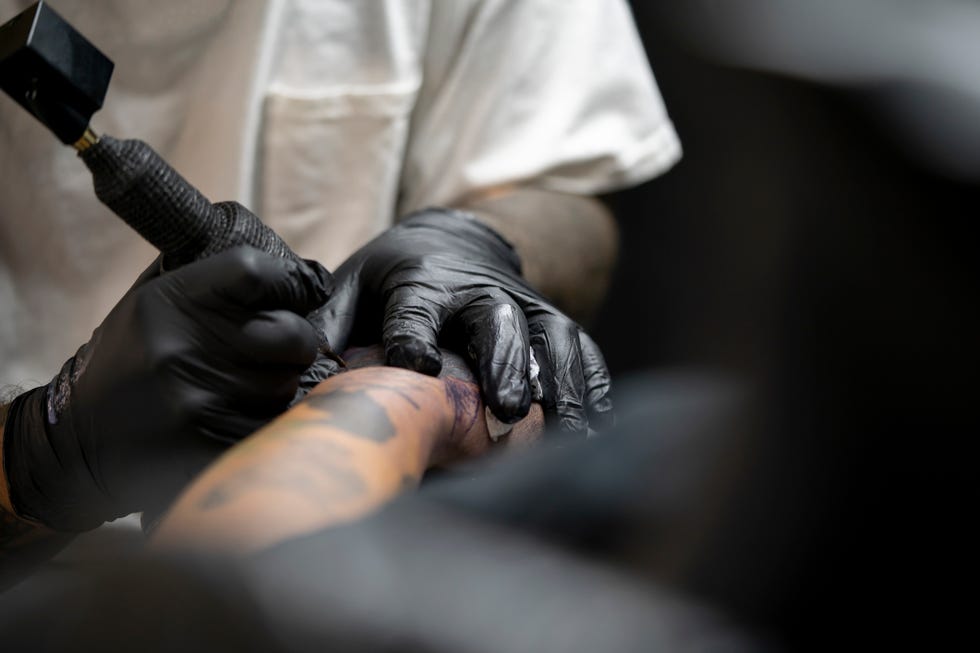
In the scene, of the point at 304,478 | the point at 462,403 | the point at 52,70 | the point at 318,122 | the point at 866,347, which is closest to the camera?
the point at 866,347

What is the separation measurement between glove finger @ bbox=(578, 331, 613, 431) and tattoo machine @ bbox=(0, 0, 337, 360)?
408 millimetres

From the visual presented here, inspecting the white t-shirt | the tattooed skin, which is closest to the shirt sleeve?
the white t-shirt

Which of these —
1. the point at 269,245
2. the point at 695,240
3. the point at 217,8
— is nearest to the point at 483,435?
the point at 269,245

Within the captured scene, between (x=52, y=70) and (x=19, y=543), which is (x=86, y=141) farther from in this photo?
(x=19, y=543)

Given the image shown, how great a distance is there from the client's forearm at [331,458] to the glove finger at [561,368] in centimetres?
6

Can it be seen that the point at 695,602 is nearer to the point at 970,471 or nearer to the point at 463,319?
the point at 970,471

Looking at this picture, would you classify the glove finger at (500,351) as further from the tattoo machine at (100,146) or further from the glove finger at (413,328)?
the tattoo machine at (100,146)

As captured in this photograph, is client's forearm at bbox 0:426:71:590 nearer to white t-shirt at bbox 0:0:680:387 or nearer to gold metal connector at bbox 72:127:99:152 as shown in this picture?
gold metal connector at bbox 72:127:99:152

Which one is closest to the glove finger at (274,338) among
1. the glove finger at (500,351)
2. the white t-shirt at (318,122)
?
the glove finger at (500,351)

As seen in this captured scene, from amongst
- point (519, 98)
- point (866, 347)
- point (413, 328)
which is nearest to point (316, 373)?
point (413, 328)

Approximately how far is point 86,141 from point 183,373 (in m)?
0.23

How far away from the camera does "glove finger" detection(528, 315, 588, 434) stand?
41.0 inches

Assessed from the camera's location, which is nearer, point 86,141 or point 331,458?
point 331,458

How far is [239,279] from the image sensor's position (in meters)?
0.81
